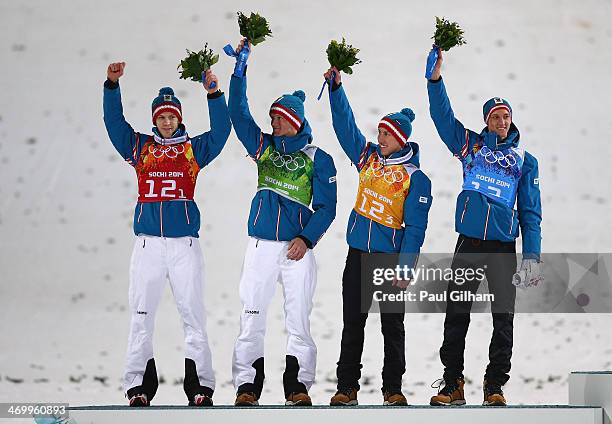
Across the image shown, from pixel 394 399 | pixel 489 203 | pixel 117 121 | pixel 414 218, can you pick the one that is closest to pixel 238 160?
pixel 117 121

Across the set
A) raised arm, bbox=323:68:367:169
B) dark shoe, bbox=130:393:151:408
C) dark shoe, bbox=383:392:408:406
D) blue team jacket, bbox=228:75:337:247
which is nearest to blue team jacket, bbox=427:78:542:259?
raised arm, bbox=323:68:367:169

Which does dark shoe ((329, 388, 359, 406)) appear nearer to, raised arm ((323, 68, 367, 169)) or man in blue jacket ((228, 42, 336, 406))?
man in blue jacket ((228, 42, 336, 406))

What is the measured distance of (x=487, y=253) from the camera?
460 cm

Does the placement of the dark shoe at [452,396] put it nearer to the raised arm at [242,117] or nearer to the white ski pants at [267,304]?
the white ski pants at [267,304]

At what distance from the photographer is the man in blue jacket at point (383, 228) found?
4586mm

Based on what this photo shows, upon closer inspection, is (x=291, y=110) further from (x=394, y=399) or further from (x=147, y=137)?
(x=394, y=399)

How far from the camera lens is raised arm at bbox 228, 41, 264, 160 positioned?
471cm

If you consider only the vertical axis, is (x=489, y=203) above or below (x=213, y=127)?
below

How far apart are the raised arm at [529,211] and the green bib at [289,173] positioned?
933mm

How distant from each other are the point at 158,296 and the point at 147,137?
732 millimetres

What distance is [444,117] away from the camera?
4672mm

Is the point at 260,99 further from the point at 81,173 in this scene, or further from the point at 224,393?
the point at 224,393

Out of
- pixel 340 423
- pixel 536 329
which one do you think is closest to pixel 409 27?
pixel 536 329

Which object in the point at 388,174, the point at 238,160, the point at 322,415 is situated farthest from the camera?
the point at 238,160
